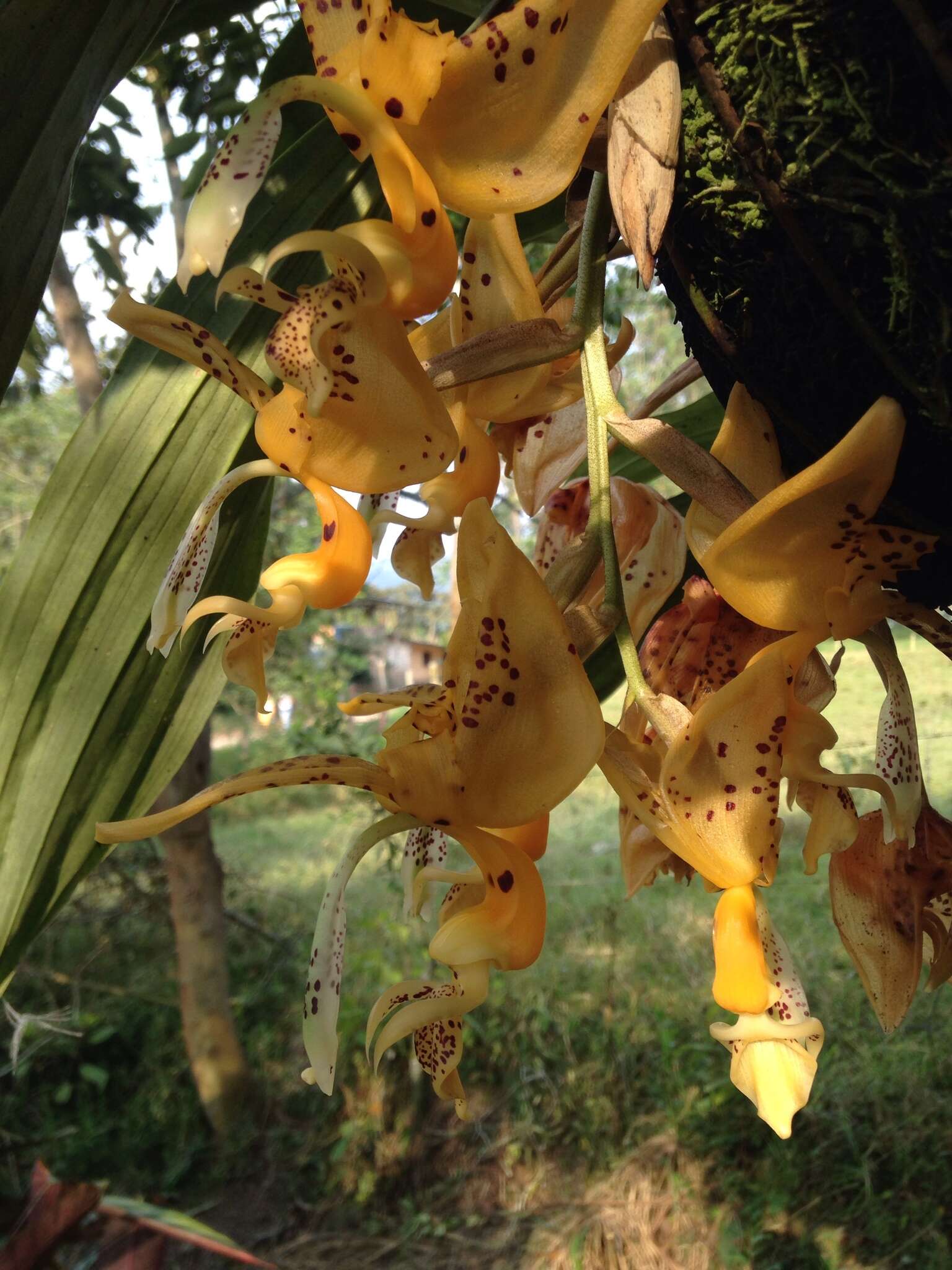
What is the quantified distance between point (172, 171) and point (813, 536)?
6.06 feet

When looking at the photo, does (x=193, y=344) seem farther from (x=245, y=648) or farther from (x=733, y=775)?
(x=733, y=775)

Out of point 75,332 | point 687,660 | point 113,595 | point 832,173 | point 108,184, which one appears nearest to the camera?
point 832,173

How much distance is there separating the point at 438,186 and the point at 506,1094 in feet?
6.25

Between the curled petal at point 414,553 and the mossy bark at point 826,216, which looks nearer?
the mossy bark at point 826,216

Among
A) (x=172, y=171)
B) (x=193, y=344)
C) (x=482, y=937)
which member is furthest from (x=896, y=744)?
(x=172, y=171)

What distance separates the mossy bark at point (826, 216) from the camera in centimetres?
19

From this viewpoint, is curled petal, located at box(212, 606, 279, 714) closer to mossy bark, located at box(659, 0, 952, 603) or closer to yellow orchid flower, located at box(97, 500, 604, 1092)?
yellow orchid flower, located at box(97, 500, 604, 1092)

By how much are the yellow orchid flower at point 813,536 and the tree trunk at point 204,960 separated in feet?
4.39

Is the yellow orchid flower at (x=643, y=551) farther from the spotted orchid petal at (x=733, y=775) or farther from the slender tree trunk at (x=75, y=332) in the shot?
the slender tree trunk at (x=75, y=332)

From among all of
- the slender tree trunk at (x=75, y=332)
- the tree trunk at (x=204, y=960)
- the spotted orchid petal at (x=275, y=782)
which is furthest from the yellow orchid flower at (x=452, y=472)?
the slender tree trunk at (x=75, y=332)

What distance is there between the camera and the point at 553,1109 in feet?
5.77

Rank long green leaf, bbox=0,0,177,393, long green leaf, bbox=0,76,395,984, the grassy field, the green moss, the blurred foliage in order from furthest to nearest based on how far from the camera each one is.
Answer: the grassy field, the blurred foliage, long green leaf, bbox=0,76,395,984, long green leaf, bbox=0,0,177,393, the green moss

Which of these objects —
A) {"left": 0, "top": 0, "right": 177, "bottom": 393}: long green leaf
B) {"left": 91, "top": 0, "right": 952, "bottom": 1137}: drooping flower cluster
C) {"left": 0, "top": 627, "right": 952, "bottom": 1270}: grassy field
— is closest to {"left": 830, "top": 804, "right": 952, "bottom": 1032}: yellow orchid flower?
{"left": 91, "top": 0, "right": 952, "bottom": 1137}: drooping flower cluster

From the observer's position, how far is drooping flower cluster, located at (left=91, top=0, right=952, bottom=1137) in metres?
0.22
